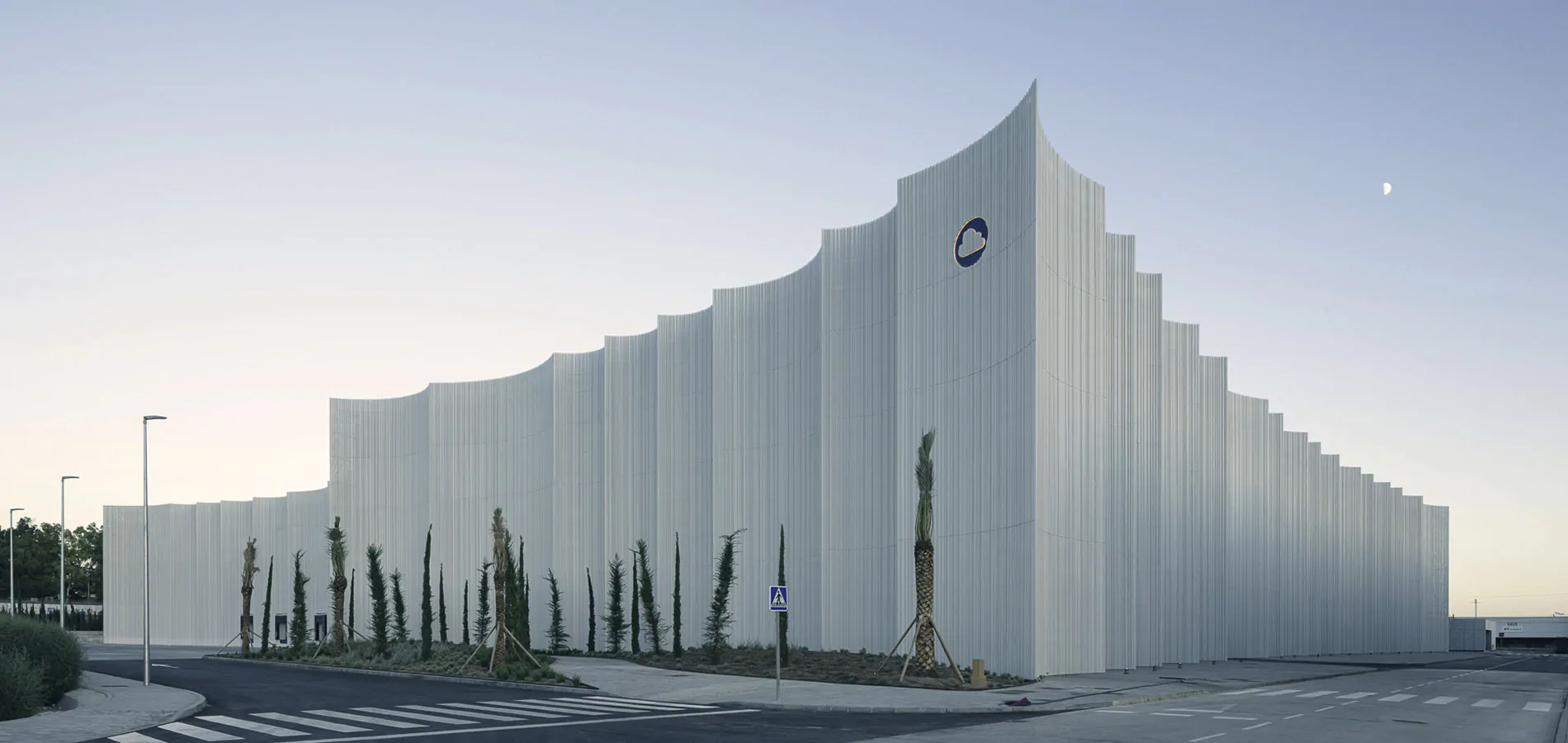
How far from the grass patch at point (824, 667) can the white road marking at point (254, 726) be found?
47.7 ft

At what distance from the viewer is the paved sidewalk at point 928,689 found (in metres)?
27.8

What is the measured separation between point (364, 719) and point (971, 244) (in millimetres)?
21772

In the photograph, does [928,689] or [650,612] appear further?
[650,612]

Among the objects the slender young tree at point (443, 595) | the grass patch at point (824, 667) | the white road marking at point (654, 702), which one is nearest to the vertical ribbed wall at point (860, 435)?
the grass patch at point (824, 667)

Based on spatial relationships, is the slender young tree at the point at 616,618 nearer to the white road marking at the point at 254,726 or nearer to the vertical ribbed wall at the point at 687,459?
the vertical ribbed wall at the point at 687,459

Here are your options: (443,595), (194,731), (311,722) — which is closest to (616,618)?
(443,595)

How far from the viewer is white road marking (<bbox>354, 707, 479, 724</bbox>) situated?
2542 centimetres

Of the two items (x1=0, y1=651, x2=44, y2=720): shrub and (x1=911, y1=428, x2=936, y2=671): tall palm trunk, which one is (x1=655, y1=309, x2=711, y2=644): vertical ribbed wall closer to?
(x1=911, y1=428, x2=936, y2=671): tall palm trunk

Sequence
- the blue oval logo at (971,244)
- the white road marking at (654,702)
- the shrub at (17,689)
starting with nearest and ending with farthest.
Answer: the shrub at (17,689) → the white road marking at (654,702) → the blue oval logo at (971,244)

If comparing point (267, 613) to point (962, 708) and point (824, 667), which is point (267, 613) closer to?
point (824, 667)

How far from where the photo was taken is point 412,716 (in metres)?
26.9

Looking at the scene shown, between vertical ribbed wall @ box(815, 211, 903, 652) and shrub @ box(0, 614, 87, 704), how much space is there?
75.7 ft

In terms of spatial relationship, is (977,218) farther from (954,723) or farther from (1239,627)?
(1239,627)

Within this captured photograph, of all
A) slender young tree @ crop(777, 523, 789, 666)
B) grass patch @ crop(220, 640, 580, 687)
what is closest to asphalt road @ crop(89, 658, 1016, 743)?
grass patch @ crop(220, 640, 580, 687)
